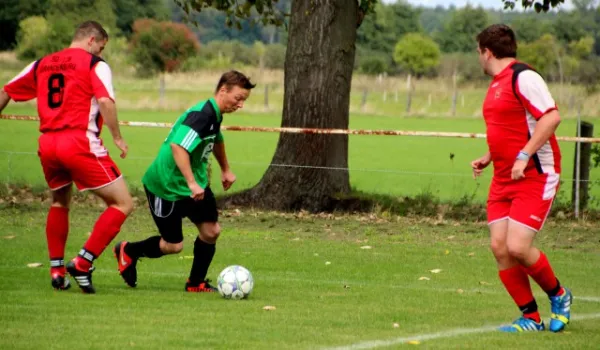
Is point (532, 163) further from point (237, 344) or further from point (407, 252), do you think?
point (407, 252)

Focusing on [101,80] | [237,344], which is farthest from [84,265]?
[237,344]

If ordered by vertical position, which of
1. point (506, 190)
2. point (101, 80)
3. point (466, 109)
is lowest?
point (466, 109)

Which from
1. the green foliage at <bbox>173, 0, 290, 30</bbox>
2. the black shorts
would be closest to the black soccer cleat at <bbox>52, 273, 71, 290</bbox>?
the black shorts

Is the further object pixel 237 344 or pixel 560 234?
pixel 560 234

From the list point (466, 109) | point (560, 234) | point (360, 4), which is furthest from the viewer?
point (466, 109)

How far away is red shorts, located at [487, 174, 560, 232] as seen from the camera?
24.6 ft

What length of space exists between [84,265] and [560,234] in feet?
24.9

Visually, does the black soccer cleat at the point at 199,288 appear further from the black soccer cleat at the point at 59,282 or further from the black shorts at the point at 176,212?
the black soccer cleat at the point at 59,282

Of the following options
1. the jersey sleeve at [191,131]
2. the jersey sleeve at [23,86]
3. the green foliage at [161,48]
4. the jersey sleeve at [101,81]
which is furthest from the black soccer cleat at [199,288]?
the green foliage at [161,48]

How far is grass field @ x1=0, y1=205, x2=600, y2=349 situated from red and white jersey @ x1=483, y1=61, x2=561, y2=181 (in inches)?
43.3

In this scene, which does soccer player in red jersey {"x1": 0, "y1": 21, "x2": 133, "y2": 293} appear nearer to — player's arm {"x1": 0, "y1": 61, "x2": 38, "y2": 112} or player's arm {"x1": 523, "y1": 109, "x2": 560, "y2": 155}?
player's arm {"x1": 0, "y1": 61, "x2": 38, "y2": 112}

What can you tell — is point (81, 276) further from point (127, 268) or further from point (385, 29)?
point (385, 29)

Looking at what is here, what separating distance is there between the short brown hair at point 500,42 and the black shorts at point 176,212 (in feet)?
8.60

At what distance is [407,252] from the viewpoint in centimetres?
1277
